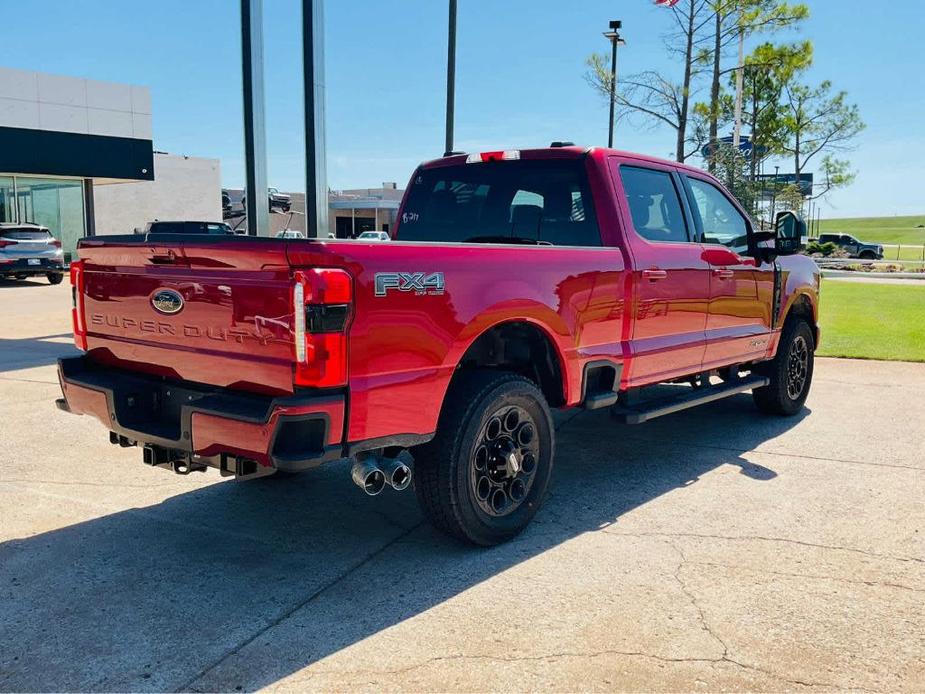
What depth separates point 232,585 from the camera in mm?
3756

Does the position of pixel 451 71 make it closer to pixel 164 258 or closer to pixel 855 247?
pixel 164 258

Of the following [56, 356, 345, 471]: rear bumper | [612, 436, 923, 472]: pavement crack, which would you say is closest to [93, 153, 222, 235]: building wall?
[612, 436, 923, 472]: pavement crack

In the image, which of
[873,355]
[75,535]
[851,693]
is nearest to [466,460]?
[851,693]

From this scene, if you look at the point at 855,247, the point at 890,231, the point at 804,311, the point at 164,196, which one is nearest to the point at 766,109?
the point at 855,247

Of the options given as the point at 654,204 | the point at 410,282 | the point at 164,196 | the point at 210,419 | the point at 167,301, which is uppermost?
the point at 164,196

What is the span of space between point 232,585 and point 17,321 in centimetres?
1197

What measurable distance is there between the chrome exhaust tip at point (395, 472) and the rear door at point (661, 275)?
1.96 metres

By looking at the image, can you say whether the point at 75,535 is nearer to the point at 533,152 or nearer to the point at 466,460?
the point at 466,460

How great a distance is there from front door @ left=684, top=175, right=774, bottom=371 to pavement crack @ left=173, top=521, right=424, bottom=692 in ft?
9.01

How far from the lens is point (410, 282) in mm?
3541

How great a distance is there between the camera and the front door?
235 inches

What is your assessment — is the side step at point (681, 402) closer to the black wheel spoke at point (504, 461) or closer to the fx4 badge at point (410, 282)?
the black wheel spoke at point (504, 461)

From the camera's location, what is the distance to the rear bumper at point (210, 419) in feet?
10.7

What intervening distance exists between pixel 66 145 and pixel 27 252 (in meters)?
8.62
